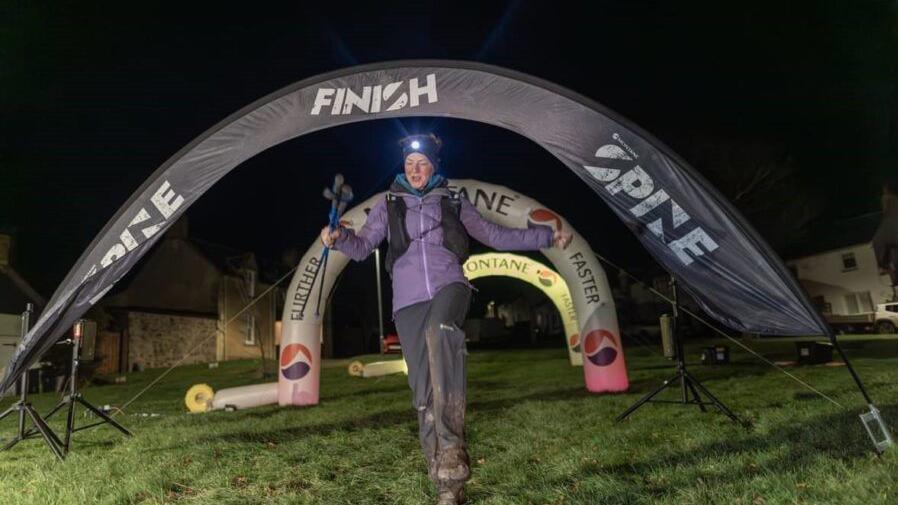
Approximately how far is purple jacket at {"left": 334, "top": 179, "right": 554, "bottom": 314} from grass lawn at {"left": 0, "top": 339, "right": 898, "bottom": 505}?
1.28 m

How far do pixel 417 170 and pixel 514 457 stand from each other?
7.56 ft

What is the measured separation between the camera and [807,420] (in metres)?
4.47

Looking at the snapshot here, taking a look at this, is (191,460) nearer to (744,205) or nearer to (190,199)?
(190,199)

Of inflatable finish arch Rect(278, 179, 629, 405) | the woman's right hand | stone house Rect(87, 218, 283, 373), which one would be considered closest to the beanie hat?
the woman's right hand

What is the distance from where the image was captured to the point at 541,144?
4316 mm

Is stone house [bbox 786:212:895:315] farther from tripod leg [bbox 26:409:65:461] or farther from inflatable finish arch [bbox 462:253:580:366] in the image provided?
tripod leg [bbox 26:409:65:461]

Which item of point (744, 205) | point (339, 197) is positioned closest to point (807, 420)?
point (339, 197)

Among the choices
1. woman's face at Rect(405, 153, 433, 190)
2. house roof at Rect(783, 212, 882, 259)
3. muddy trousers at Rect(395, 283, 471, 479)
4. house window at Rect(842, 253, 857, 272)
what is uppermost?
house roof at Rect(783, 212, 882, 259)

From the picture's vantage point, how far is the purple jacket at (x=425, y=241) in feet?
10.8

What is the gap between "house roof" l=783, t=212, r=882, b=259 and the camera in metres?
23.3

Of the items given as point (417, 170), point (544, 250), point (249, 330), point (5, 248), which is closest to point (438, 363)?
point (417, 170)

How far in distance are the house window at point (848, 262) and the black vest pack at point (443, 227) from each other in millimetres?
25768

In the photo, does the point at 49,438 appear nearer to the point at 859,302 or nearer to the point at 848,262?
the point at 859,302

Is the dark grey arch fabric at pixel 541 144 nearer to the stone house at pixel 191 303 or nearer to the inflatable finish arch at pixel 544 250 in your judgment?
the inflatable finish arch at pixel 544 250
